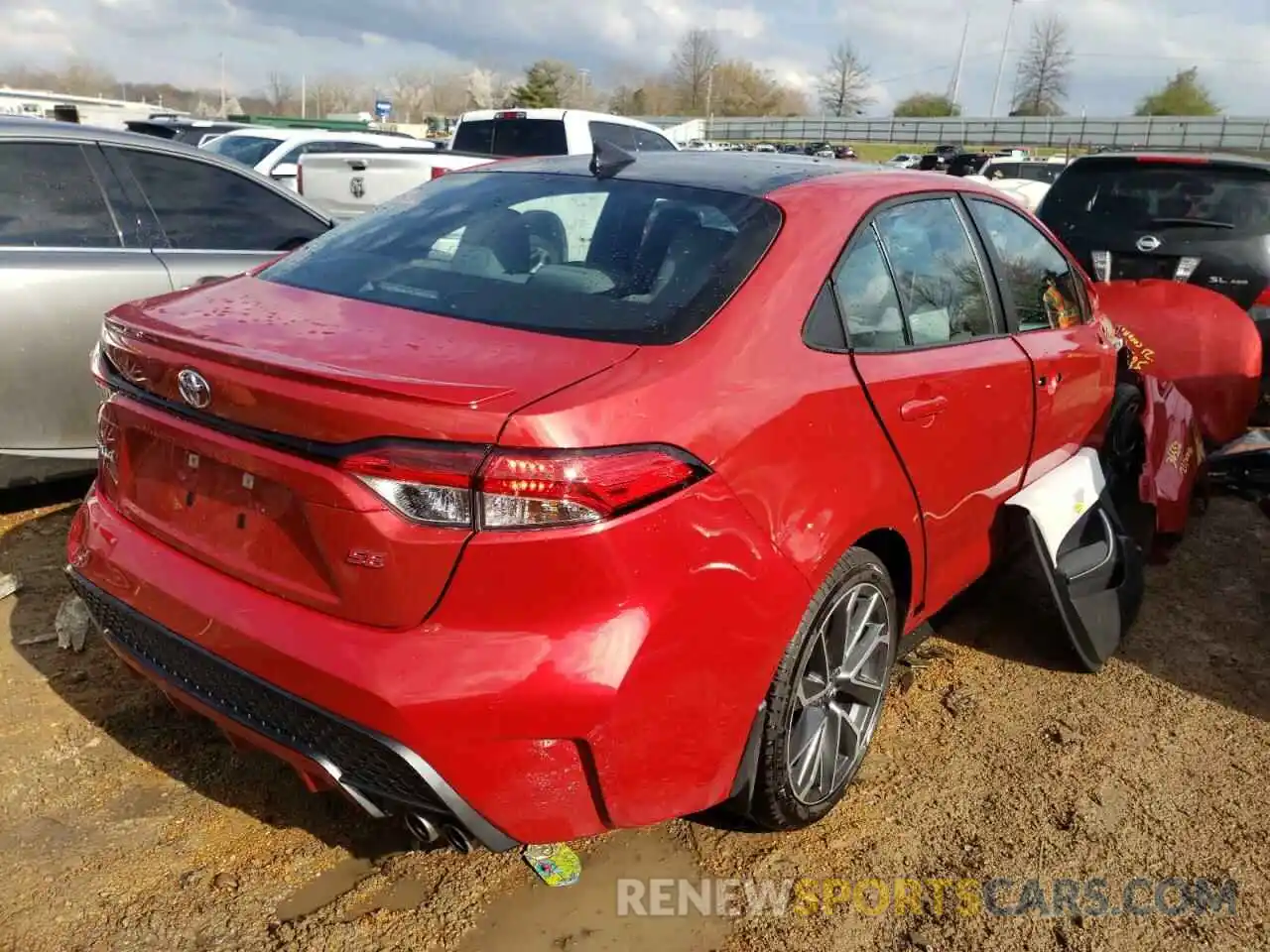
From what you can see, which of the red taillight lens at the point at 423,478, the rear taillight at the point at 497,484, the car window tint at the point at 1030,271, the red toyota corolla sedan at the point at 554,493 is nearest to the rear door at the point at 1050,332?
the car window tint at the point at 1030,271

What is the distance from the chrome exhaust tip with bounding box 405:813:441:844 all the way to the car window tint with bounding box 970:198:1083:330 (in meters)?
2.50

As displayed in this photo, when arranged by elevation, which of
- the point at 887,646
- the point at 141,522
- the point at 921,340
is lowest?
the point at 887,646

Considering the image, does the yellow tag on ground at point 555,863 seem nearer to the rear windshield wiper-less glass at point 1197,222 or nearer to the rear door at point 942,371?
the rear door at point 942,371

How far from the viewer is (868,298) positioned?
2668 mm

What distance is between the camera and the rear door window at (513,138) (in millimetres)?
9531

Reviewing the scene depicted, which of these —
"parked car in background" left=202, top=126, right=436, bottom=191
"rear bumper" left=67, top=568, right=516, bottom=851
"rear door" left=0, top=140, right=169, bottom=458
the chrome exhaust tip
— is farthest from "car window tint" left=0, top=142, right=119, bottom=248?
"parked car in background" left=202, top=126, right=436, bottom=191

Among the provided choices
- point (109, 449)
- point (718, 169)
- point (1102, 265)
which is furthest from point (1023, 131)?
point (109, 449)

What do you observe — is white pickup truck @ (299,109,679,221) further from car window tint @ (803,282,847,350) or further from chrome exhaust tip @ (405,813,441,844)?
chrome exhaust tip @ (405,813,441,844)

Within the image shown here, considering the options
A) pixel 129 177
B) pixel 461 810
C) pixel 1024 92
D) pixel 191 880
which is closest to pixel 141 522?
pixel 191 880

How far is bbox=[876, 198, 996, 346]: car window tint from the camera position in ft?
9.39

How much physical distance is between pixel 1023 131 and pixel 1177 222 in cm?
6118

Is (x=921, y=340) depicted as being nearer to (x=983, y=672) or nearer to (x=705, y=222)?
(x=705, y=222)

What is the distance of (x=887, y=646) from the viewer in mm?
2852

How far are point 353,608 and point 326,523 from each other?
17 centimetres
